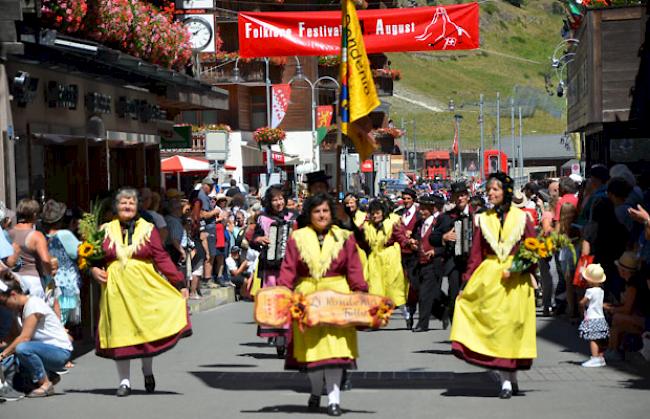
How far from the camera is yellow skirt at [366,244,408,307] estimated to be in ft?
63.0

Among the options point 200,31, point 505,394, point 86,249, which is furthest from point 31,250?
point 200,31

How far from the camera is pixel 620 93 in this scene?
24.1 meters

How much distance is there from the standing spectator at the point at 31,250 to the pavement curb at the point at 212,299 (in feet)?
31.3

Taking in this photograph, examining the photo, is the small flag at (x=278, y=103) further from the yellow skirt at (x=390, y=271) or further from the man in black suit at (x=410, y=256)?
the yellow skirt at (x=390, y=271)

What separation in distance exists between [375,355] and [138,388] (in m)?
3.55

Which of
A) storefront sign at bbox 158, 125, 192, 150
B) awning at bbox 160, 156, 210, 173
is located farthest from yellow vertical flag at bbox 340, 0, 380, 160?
awning at bbox 160, 156, 210, 173

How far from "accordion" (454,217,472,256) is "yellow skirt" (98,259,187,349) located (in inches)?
197

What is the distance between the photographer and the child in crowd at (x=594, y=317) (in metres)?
14.0

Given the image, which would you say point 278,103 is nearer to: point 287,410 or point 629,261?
point 629,261

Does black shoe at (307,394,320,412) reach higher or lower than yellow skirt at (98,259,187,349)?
lower

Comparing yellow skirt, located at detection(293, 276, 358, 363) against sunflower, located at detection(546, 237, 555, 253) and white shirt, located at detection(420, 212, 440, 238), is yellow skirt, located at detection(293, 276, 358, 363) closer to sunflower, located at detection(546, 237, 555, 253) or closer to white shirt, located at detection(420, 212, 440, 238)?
sunflower, located at detection(546, 237, 555, 253)

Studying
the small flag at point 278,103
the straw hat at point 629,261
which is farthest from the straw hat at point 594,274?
the small flag at point 278,103

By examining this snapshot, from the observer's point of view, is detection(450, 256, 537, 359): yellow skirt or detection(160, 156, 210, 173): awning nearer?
detection(450, 256, 537, 359): yellow skirt

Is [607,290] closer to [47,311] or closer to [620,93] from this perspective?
[47,311]
